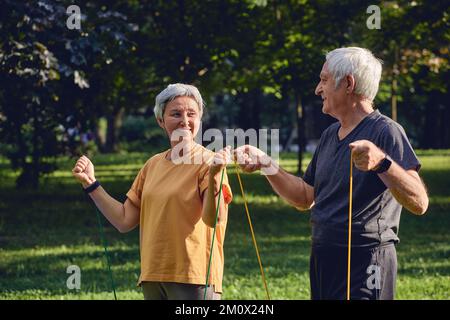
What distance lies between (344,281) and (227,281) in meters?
5.97

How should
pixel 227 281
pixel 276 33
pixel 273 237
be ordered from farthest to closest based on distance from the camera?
pixel 276 33 < pixel 273 237 < pixel 227 281

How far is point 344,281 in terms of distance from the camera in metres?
4.36

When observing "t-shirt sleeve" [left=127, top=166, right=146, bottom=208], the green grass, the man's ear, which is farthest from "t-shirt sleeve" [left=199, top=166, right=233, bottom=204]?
the green grass

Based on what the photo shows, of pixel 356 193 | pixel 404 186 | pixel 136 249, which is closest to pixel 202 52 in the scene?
pixel 136 249

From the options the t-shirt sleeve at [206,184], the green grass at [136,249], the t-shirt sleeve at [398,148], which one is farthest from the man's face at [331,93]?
the green grass at [136,249]

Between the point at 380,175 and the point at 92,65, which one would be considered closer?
the point at 380,175

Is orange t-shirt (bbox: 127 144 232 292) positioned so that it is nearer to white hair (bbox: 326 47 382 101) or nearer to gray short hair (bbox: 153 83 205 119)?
gray short hair (bbox: 153 83 205 119)

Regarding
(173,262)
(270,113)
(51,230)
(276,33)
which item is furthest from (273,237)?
(270,113)

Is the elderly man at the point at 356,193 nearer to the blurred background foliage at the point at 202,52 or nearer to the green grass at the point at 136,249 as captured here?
the green grass at the point at 136,249

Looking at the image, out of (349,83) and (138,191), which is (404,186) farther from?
(138,191)

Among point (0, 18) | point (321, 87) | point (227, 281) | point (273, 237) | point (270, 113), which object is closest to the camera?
point (321, 87)

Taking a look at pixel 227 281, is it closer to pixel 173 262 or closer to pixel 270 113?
pixel 173 262

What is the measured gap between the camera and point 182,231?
15.4 ft
